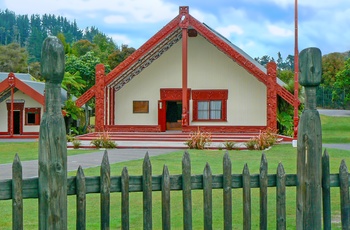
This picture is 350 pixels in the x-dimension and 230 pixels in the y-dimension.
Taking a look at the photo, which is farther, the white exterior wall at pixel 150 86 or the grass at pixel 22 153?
the white exterior wall at pixel 150 86

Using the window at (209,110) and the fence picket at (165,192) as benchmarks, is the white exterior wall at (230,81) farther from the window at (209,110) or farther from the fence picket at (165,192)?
the fence picket at (165,192)

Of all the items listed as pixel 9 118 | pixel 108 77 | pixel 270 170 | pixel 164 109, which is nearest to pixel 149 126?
pixel 164 109

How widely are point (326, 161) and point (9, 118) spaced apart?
34756mm

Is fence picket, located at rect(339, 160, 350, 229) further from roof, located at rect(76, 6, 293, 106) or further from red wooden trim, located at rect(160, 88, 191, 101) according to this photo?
red wooden trim, located at rect(160, 88, 191, 101)

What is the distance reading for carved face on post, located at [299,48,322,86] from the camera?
508 cm

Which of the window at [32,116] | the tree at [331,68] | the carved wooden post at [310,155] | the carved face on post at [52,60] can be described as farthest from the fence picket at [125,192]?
the tree at [331,68]

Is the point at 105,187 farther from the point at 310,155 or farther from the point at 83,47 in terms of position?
the point at 83,47

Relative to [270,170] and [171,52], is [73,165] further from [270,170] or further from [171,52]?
[171,52]

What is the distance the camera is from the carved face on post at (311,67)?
5.08 metres

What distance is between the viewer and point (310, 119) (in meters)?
5.08

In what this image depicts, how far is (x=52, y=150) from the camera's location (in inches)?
165

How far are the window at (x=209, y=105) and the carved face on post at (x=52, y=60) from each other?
3027cm

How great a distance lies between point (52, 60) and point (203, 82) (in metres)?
30.6

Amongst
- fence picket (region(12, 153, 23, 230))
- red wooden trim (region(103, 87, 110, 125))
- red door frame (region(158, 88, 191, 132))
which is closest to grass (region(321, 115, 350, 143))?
red door frame (region(158, 88, 191, 132))
